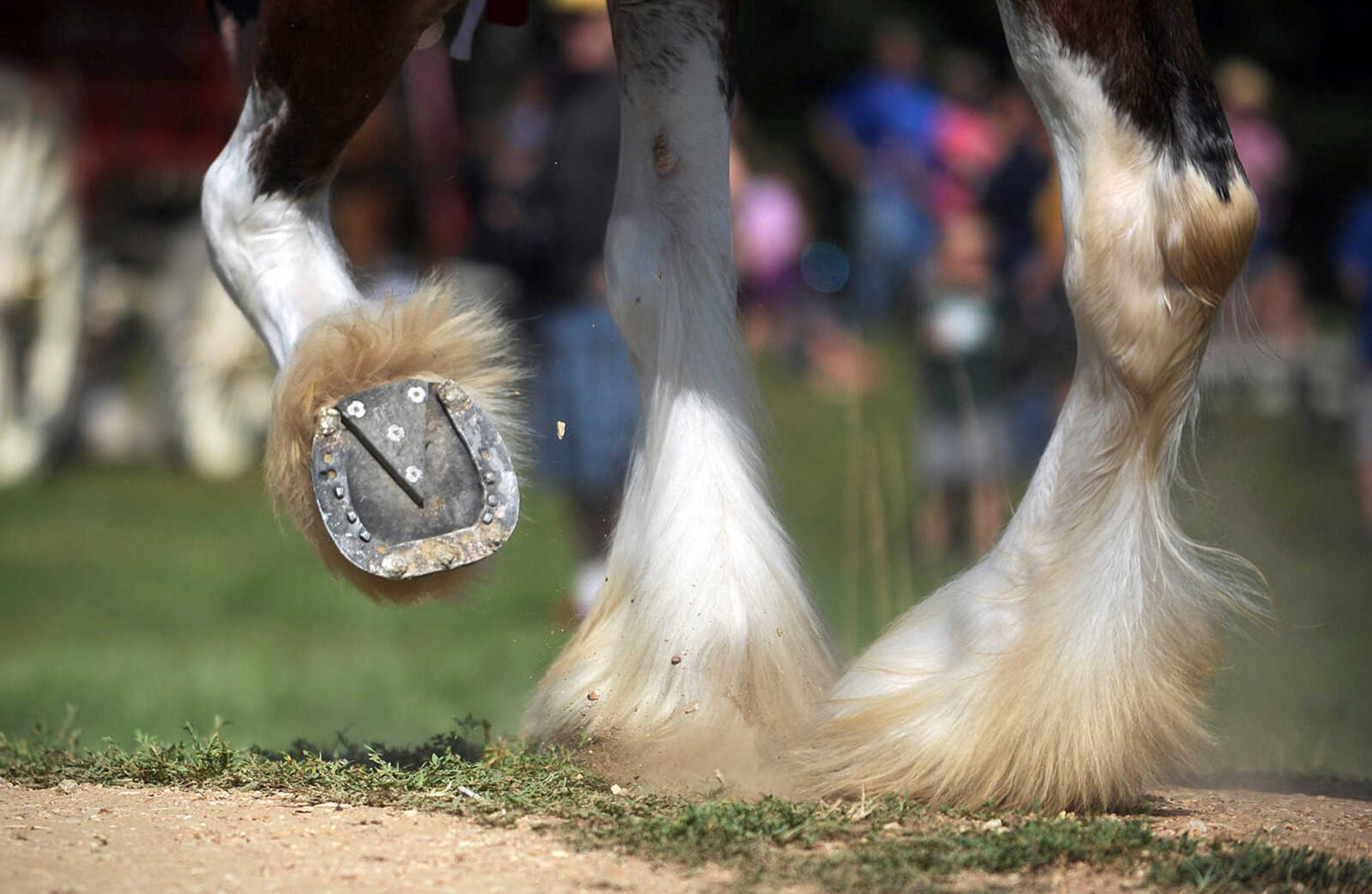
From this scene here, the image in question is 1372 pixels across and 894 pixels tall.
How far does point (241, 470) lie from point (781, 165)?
12984 millimetres

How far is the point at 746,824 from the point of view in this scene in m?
2.59

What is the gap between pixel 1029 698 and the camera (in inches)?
104

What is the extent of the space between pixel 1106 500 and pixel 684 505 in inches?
28.5

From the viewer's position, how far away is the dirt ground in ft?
7.68

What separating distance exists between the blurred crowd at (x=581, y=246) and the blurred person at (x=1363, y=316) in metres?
0.02

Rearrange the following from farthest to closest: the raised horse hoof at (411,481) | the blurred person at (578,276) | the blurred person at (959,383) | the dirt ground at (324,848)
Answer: the blurred person at (959,383), the blurred person at (578,276), the raised horse hoof at (411,481), the dirt ground at (324,848)

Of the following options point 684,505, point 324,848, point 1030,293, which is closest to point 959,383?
point 1030,293

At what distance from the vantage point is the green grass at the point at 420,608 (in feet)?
14.0

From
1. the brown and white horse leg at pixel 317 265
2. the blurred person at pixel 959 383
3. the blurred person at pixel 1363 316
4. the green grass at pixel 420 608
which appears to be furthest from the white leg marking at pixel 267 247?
the blurred person at pixel 1363 316

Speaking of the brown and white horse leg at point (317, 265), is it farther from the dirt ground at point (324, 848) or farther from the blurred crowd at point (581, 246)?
the blurred crowd at point (581, 246)

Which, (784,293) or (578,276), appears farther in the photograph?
(784,293)

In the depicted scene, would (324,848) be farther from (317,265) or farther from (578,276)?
(578,276)

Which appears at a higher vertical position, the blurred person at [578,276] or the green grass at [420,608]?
the blurred person at [578,276]

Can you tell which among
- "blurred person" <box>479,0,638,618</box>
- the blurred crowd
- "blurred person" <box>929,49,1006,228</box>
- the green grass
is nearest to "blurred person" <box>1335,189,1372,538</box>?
the blurred crowd
